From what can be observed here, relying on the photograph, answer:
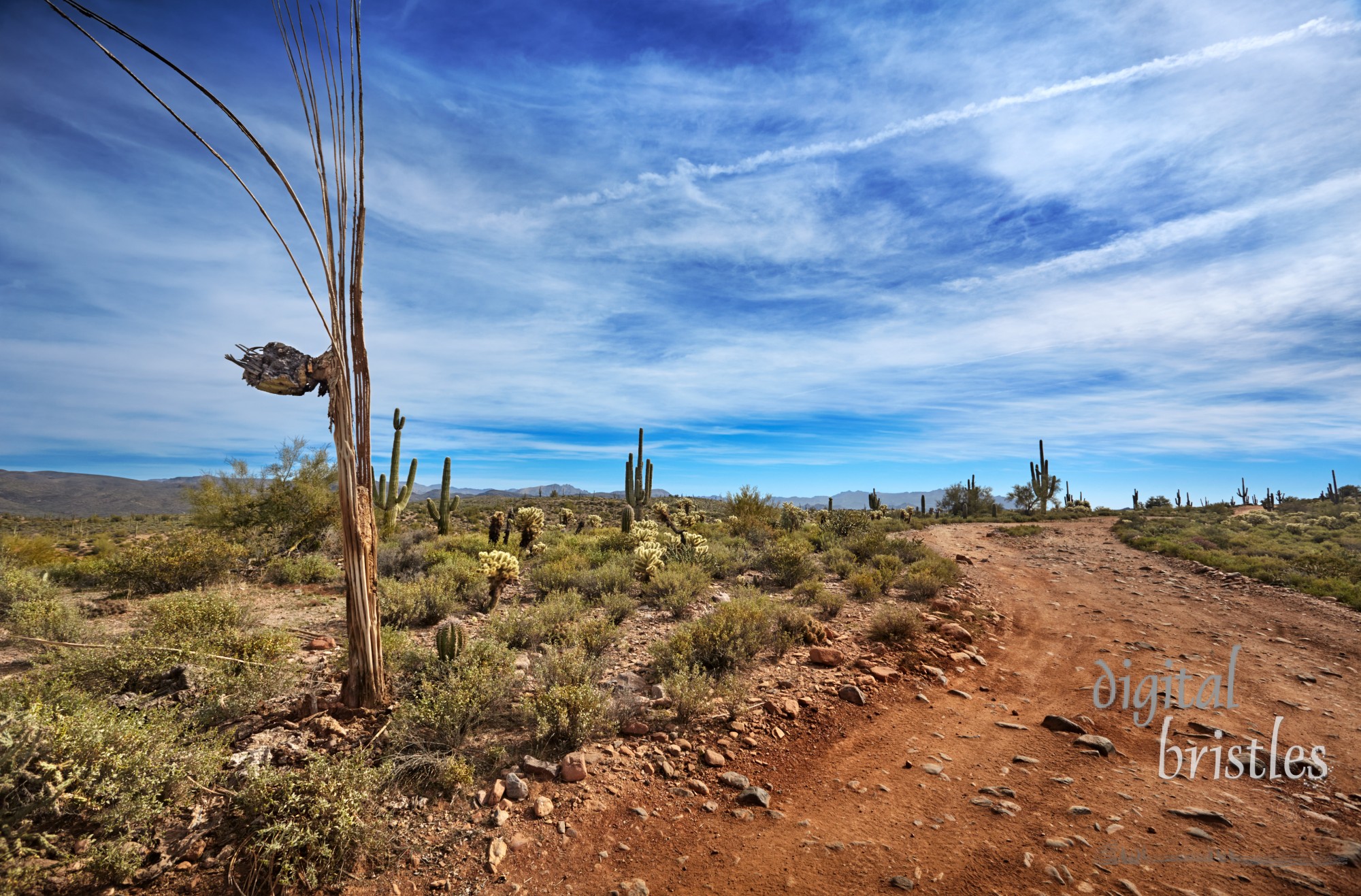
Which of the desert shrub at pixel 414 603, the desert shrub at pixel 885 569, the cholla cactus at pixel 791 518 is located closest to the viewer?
the desert shrub at pixel 414 603

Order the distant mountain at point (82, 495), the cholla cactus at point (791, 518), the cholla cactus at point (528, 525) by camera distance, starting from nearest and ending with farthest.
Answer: the cholla cactus at point (528, 525) → the cholla cactus at point (791, 518) → the distant mountain at point (82, 495)

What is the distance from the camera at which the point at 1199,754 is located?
15.1 feet

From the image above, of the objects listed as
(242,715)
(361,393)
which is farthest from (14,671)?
(361,393)

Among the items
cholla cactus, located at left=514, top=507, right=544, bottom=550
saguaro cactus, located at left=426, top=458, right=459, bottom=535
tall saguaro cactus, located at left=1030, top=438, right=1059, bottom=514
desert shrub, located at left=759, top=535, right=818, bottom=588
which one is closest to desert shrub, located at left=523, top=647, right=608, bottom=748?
desert shrub, located at left=759, top=535, right=818, bottom=588

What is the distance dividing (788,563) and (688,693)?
20.8 feet

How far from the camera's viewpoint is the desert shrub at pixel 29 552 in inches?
425

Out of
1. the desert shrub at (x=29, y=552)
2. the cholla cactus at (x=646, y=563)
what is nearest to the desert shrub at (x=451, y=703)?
the cholla cactus at (x=646, y=563)

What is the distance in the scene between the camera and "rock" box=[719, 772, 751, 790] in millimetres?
4246

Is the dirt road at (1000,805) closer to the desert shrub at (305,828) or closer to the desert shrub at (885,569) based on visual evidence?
the desert shrub at (305,828)

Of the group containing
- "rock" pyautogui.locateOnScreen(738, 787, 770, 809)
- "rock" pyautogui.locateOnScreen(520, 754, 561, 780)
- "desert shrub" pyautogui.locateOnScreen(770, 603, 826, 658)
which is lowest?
"rock" pyautogui.locateOnScreen(738, 787, 770, 809)

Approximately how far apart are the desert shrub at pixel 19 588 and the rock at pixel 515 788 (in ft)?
28.4

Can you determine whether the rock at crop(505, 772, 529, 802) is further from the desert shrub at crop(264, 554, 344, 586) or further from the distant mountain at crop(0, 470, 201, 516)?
the distant mountain at crop(0, 470, 201, 516)

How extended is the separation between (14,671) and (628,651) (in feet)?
22.0

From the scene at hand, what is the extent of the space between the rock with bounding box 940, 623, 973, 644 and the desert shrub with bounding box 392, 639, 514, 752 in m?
6.11
